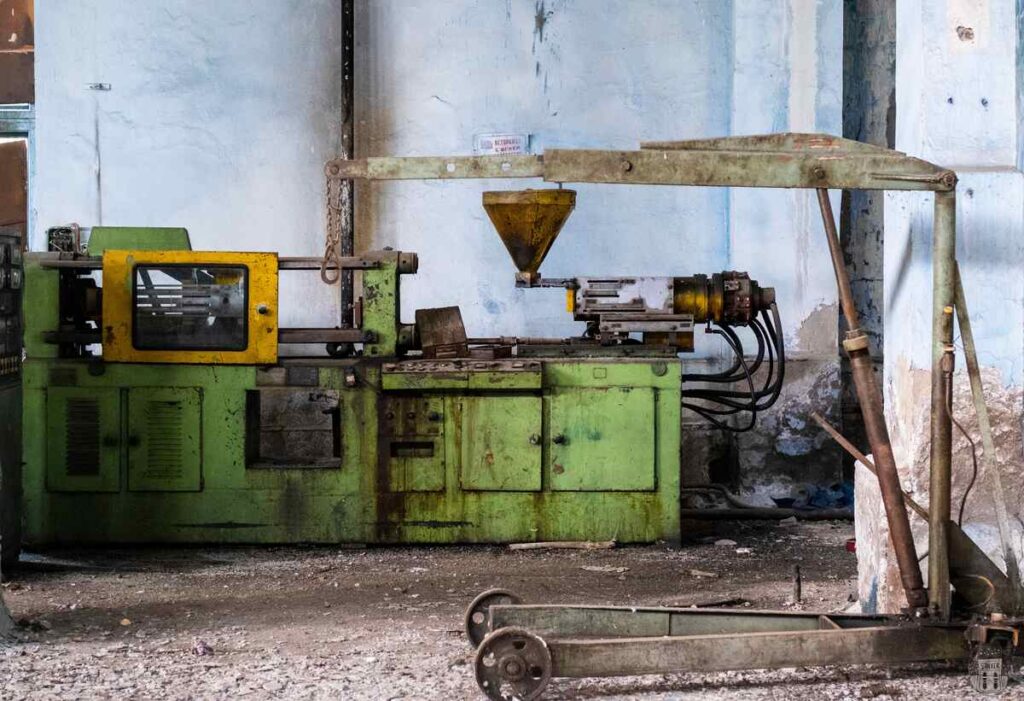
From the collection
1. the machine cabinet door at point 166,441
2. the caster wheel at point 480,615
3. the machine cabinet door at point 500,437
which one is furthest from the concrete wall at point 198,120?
the caster wheel at point 480,615

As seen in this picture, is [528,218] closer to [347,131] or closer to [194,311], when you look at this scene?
[194,311]

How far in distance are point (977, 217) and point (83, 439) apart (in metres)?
3.84

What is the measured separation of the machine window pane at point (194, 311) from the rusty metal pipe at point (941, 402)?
10.6 ft

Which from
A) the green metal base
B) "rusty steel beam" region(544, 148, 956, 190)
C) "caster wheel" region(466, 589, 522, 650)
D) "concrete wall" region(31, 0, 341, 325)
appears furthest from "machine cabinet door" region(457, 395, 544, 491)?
"rusty steel beam" region(544, 148, 956, 190)

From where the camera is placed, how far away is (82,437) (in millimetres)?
5758

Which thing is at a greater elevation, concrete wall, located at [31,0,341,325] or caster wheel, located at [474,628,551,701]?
concrete wall, located at [31,0,341,325]

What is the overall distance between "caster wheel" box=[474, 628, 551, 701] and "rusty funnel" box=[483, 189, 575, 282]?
105 inches

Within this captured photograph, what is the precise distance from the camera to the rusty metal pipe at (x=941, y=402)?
3.50 meters

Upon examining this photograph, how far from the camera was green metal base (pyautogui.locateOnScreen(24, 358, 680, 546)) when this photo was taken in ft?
18.9

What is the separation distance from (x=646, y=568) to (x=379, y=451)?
1269mm

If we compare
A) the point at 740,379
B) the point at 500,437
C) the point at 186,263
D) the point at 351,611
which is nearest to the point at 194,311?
the point at 186,263

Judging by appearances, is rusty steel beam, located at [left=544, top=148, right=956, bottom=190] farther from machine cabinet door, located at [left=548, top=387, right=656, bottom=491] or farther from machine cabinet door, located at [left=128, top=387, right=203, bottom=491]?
machine cabinet door, located at [left=128, top=387, right=203, bottom=491]

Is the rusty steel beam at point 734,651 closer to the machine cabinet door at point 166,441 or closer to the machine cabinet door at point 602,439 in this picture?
the machine cabinet door at point 602,439

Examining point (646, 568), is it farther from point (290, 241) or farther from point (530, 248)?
point (290, 241)
